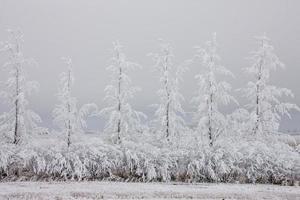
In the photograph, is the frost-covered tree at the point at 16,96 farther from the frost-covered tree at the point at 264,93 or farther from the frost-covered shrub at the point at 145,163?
the frost-covered tree at the point at 264,93

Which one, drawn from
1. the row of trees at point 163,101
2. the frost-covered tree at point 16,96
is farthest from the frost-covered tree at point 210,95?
the frost-covered tree at point 16,96

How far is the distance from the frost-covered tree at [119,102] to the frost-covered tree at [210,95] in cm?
426

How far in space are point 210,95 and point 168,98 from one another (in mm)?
3168

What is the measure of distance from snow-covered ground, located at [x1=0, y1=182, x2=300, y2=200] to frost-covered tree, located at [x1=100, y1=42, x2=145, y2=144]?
666 centimetres

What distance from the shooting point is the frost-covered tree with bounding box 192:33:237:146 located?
29.7 m

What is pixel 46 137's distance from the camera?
28078 millimetres

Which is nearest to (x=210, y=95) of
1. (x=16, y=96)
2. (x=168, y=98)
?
(x=168, y=98)

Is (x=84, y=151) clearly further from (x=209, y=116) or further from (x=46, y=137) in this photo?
Answer: (x=209, y=116)

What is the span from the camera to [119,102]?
2931 cm

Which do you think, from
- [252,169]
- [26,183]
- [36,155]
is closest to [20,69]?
[36,155]

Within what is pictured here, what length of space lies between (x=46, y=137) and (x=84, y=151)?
3.72m

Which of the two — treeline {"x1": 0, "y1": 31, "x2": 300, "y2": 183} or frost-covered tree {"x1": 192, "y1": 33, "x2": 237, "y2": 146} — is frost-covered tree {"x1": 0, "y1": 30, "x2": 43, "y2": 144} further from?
frost-covered tree {"x1": 192, "y1": 33, "x2": 237, "y2": 146}

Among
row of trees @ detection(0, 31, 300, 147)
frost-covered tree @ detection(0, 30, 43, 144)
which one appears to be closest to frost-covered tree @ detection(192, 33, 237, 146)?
row of trees @ detection(0, 31, 300, 147)

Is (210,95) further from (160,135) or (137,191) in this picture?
(137,191)
